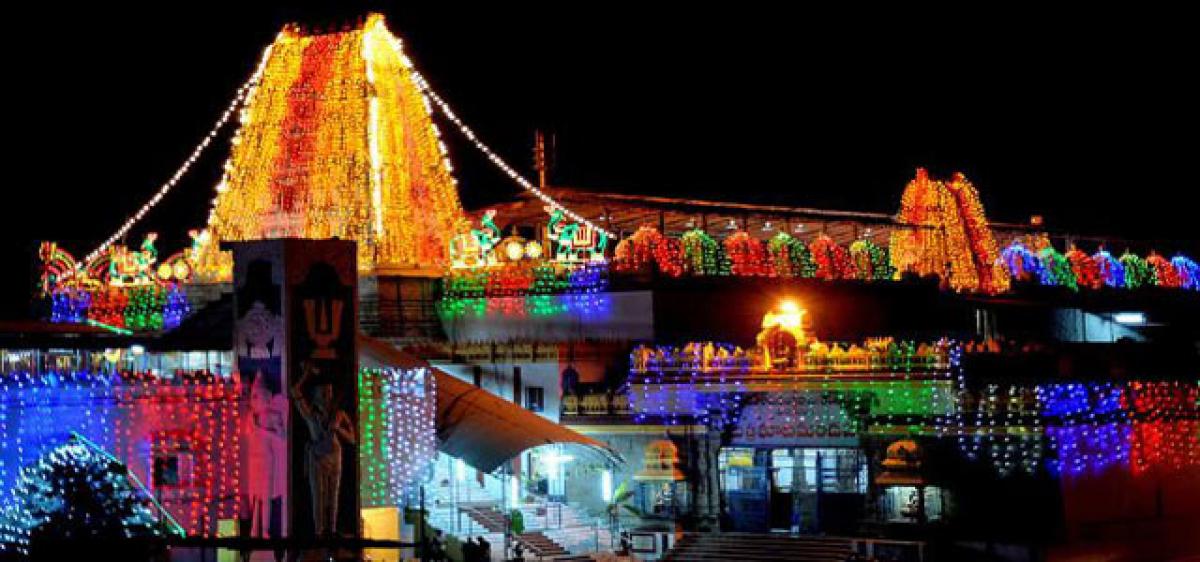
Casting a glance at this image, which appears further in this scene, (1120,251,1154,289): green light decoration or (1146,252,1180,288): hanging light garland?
(1146,252,1180,288): hanging light garland

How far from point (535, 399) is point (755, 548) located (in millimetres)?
8876

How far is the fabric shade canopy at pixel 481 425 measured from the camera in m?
49.2

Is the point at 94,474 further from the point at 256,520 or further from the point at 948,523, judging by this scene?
the point at 948,523

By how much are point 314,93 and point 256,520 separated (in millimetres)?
17004

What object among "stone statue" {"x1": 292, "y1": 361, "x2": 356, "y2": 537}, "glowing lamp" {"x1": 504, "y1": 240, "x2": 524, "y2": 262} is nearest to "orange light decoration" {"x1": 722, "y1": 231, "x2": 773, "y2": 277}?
"glowing lamp" {"x1": 504, "y1": 240, "x2": 524, "y2": 262}

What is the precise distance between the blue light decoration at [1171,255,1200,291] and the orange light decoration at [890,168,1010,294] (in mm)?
17903

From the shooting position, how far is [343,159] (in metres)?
55.9

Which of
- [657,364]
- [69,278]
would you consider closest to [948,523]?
[657,364]

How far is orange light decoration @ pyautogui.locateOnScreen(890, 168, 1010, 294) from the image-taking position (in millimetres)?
65188

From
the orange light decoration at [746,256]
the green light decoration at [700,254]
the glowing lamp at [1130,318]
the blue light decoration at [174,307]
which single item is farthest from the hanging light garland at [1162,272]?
the blue light decoration at [174,307]

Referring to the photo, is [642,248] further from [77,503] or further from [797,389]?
[77,503]

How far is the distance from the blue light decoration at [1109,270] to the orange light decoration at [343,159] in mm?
27196

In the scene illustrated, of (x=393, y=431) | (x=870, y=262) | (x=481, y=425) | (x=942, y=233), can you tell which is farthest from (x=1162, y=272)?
(x=393, y=431)

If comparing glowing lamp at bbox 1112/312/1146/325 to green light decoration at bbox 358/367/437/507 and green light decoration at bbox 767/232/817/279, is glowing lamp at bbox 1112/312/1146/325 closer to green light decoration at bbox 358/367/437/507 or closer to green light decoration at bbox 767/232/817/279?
green light decoration at bbox 767/232/817/279
